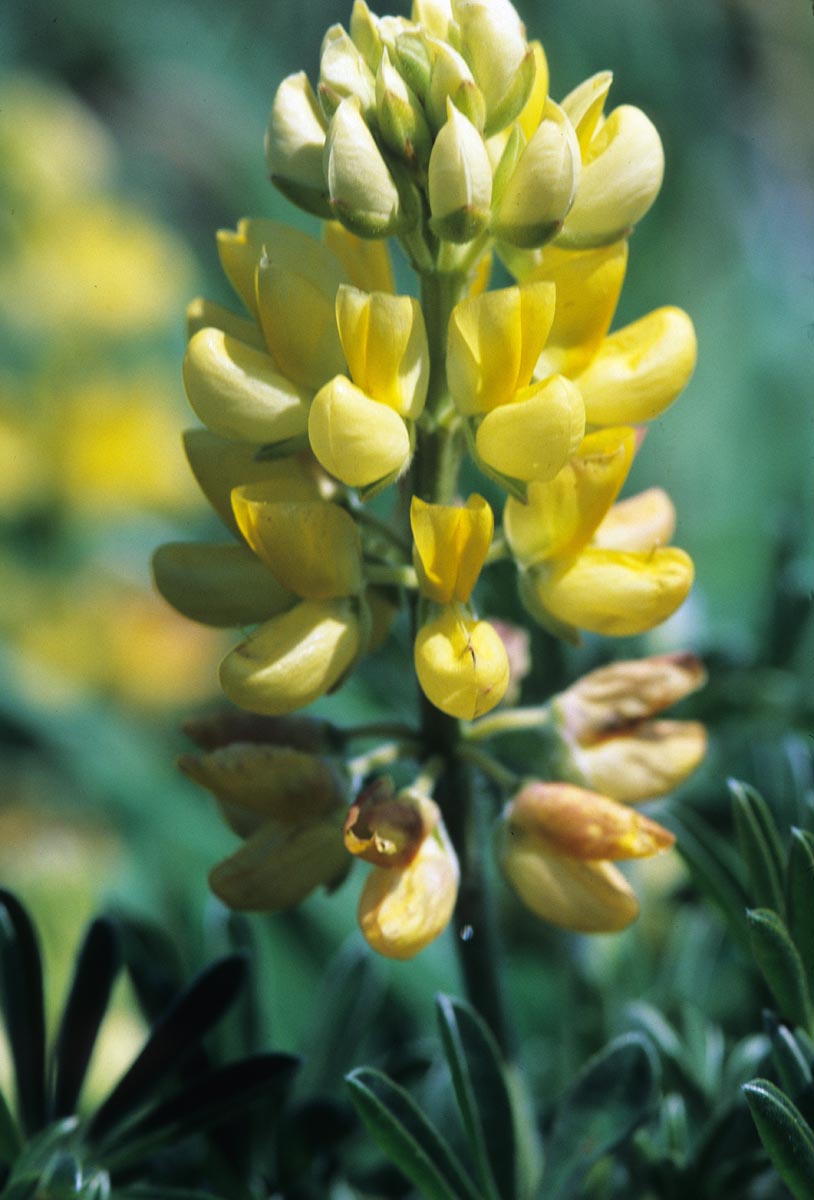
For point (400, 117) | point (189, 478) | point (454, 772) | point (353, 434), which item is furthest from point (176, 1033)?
point (189, 478)

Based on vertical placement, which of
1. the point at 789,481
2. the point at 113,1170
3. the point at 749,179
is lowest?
the point at 789,481

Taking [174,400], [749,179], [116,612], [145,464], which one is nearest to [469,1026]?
[116,612]

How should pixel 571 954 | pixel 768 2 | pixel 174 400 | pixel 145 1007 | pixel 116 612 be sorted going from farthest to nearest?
pixel 768 2, pixel 174 400, pixel 116 612, pixel 571 954, pixel 145 1007

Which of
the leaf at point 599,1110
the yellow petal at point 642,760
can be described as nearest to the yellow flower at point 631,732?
the yellow petal at point 642,760

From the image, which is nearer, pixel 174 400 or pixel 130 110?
pixel 174 400

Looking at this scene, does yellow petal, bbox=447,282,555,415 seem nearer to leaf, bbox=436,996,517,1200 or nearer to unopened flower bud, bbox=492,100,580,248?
unopened flower bud, bbox=492,100,580,248

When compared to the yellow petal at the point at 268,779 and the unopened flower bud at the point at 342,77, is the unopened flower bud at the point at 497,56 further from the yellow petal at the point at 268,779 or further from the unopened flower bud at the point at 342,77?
the yellow petal at the point at 268,779

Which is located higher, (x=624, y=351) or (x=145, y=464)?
(x=624, y=351)

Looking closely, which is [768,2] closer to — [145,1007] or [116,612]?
[116,612]

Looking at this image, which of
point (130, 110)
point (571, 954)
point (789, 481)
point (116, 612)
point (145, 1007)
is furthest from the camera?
point (130, 110)
